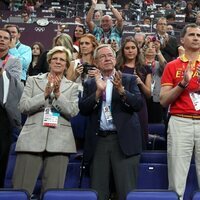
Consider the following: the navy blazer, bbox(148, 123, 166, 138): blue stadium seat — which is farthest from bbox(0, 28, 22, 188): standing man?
bbox(148, 123, 166, 138): blue stadium seat

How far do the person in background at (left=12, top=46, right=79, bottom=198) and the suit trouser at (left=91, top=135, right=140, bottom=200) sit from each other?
0.22 meters

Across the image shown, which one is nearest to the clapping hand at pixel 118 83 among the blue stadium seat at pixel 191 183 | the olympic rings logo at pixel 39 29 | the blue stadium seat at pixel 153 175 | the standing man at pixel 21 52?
the blue stadium seat at pixel 153 175

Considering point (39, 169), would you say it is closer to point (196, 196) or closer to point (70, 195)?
point (70, 195)

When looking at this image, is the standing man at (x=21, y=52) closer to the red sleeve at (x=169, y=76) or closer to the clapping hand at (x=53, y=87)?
the clapping hand at (x=53, y=87)

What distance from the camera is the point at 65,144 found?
3.81m

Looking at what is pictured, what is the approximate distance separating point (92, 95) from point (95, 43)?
3.76ft

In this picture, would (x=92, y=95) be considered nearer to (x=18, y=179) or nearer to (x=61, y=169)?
(x=61, y=169)

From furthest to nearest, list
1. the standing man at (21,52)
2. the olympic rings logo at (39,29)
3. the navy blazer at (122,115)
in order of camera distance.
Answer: the olympic rings logo at (39,29) < the standing man at (21,52) < the navy blazer at (122,115)

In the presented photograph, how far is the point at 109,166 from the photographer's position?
12.7 ft

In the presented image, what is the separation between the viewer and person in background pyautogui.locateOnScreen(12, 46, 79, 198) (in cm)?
376

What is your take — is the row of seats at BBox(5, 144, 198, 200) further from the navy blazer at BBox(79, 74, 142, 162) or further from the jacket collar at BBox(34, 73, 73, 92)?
the jacket collar at BBox(34, 73, 73, 92)

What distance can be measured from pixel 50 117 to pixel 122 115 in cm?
57

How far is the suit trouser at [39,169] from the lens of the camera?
3758 millimetres

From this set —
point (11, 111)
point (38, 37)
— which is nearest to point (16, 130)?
point (11, 111)
